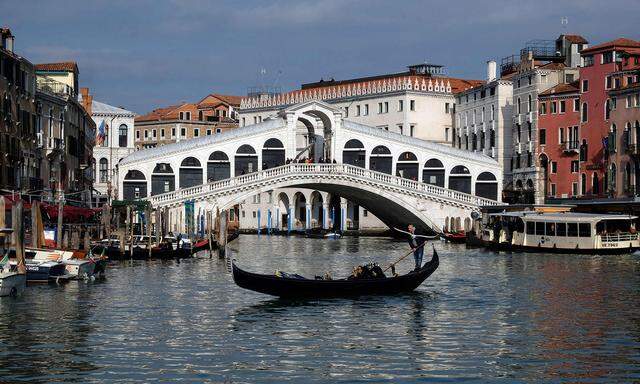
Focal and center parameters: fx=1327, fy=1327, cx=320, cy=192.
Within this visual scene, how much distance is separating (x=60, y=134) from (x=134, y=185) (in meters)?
8.14

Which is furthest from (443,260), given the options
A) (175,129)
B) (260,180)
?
(175,129)

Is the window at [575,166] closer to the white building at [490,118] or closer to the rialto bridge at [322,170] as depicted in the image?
the rialto bridge at [322,170]

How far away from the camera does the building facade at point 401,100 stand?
73125mm

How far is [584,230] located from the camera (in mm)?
44656

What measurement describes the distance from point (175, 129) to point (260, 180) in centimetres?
3420

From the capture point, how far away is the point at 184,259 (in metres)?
42.0

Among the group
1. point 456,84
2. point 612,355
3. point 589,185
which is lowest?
point 612,355

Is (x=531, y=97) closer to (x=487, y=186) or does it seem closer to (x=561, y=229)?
(x=487, y=186)

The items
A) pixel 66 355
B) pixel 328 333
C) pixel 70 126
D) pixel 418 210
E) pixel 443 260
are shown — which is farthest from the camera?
pixel 418 210

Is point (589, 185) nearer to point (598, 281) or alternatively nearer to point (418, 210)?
point (418, 210)

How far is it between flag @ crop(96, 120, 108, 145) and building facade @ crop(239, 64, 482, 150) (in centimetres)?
1066

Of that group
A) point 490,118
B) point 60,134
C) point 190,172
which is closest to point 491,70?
point 490,118

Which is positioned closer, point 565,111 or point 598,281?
point 598,281

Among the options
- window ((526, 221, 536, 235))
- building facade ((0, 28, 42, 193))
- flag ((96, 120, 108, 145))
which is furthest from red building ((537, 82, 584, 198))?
building facade ((0, 28, 42, 193))
